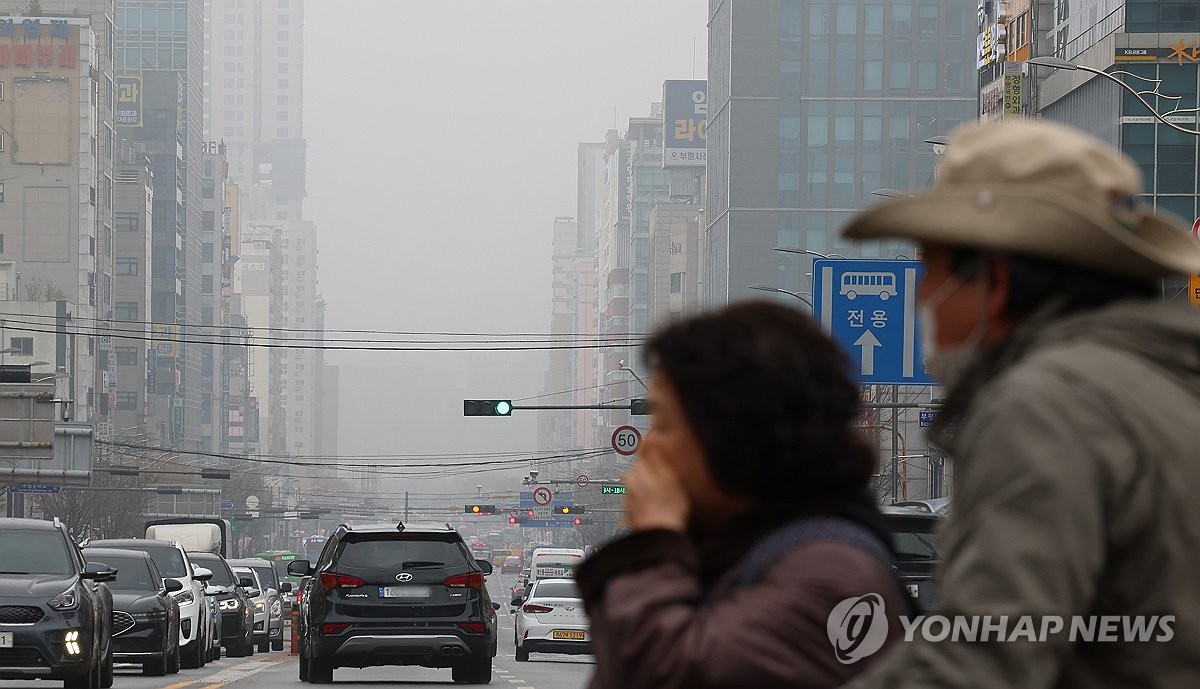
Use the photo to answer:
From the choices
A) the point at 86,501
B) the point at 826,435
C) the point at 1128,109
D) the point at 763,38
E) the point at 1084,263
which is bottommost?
the point at 86,501

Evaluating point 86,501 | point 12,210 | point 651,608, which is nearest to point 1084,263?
point 651,608

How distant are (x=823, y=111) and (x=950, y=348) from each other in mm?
152034

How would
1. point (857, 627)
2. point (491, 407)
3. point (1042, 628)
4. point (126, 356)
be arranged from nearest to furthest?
point (1042, 628) → point (857, 627) → point (491, 407) → point (126, 356)

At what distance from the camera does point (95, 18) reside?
155 metres

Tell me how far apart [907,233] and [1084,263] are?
8.9 inches

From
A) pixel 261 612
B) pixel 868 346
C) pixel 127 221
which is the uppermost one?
pixel 127 221

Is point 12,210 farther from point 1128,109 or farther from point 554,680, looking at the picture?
point 554,680

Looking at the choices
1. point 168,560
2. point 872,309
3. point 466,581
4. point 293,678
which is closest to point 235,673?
point 293,678

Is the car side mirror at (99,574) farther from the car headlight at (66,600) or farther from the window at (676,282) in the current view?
the window at (676,282)

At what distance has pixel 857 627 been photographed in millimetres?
3107

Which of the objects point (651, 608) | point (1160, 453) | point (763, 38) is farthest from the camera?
point (763, 38)

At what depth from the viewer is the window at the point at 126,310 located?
172 m

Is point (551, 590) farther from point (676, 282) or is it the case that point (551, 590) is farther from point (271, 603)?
point (676, 282)

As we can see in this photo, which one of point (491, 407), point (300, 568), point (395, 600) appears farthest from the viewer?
point (491, 407)
